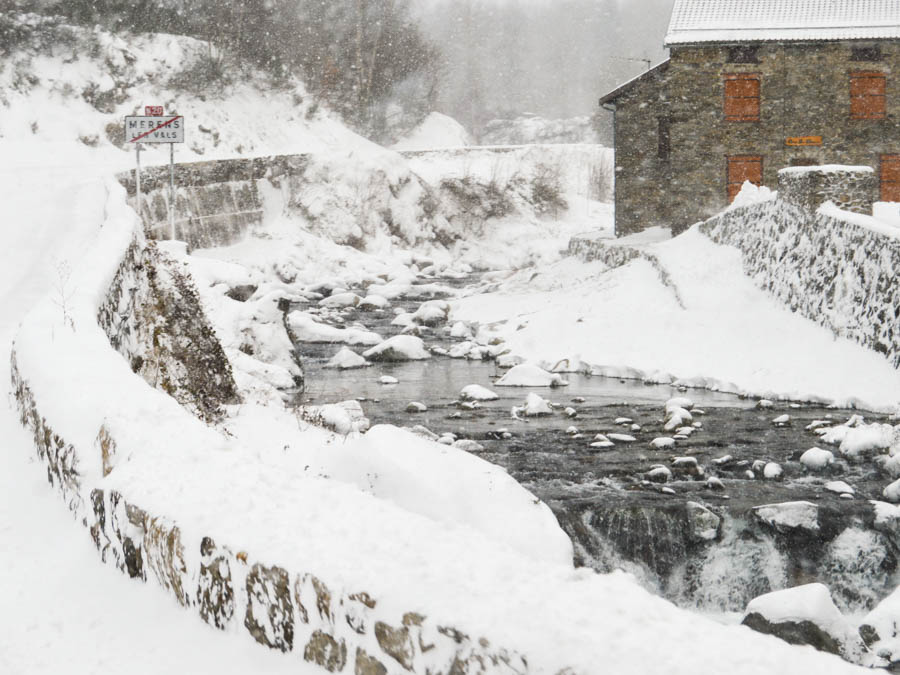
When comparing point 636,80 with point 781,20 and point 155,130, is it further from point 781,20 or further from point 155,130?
point 155,130

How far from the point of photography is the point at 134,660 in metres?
4.04

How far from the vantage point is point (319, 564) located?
357 centimetres

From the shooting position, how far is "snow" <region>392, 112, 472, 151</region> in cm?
5441

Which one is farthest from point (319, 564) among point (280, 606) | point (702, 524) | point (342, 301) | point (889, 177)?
point (889, 177)

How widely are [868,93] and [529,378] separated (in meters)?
14.8

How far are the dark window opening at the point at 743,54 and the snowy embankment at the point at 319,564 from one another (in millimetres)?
22512

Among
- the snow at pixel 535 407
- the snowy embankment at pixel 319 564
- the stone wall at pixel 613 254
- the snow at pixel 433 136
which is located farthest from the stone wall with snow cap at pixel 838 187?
the snow at pixel 433 136

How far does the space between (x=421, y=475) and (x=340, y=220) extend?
29.6 m

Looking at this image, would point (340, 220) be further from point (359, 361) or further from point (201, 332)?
point (201, 332)

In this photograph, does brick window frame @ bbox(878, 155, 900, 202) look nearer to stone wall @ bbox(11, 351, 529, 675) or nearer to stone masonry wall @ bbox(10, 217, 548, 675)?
stone masonry wall @ bbox(10, 217, 548, 675)

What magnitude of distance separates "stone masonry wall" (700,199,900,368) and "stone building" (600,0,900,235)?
238 inches

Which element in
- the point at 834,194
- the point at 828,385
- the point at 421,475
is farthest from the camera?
the point at 834,194

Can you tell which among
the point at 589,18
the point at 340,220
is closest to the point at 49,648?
the point at 340,220

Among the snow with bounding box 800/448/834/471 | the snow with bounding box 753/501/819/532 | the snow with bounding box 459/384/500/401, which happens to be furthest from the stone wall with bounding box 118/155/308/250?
the snow with bounding box 753/501/819/532
